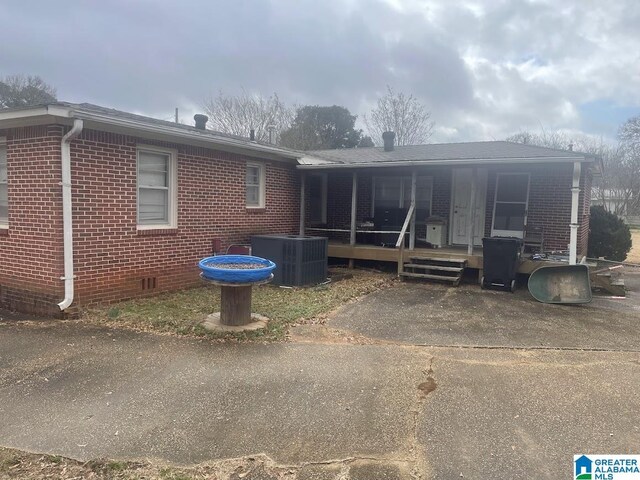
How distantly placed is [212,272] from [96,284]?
257 centimetres

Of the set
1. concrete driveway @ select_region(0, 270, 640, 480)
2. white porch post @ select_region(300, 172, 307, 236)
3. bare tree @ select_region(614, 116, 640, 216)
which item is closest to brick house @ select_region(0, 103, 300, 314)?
concrete driveway @ select_region(0, 270, 640, 480)

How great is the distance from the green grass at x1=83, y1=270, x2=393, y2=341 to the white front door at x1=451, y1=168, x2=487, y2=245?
3.97 meters

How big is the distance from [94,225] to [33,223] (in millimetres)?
857

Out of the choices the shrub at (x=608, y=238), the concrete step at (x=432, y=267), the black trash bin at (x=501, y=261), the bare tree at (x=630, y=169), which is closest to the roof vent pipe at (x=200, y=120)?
the concrete step at (x=432, y=267)

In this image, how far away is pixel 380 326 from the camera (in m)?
6.37

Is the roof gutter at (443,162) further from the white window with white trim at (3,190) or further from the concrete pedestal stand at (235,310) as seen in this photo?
the white window with white trim at (3,190)

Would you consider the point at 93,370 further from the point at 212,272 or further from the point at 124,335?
the point at 212,272

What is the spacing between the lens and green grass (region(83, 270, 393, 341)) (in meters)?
5.89

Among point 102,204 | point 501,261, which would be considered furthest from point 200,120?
point 501,261

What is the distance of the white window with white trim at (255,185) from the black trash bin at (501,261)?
5.09m

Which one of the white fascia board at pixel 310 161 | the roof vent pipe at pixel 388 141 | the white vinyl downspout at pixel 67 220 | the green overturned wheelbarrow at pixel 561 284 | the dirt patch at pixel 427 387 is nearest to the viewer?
the dirt patch at pixel 427 387

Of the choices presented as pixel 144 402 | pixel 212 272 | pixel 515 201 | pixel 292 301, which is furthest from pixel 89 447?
pixel 515 201

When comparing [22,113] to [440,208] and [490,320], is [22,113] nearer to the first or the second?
[490,320]

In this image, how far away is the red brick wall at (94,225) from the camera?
258 inches
